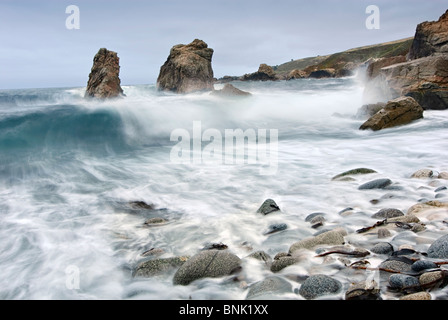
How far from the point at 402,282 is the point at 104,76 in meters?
34.8

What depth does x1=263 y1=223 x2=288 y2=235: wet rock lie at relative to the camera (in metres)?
4.23

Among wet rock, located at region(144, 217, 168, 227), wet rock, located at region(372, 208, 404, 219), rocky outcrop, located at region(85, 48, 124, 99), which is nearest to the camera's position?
wet rock, located at region(372, 208, 404, 219)

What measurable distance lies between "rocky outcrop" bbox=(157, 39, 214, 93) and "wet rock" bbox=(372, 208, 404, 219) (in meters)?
39.8

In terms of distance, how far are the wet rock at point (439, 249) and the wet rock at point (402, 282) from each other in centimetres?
60

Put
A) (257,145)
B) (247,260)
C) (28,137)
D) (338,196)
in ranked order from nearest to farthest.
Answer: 1. (247,260)
2. (338,196)
3. (257,145)
4. (28,137)

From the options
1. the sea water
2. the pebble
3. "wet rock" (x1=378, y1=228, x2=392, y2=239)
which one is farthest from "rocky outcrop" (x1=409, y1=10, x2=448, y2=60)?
the pebble

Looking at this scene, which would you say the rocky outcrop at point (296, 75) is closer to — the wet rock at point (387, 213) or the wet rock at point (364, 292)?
the wet rock at point (387, 213)

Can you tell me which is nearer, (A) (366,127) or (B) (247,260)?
(B) (247,260)

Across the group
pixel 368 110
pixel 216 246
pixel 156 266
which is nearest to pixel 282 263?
pixel 216 246

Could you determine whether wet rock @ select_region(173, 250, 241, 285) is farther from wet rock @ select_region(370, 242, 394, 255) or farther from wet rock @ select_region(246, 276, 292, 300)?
wet rock @ select_region(370, 242, 394, 255)
